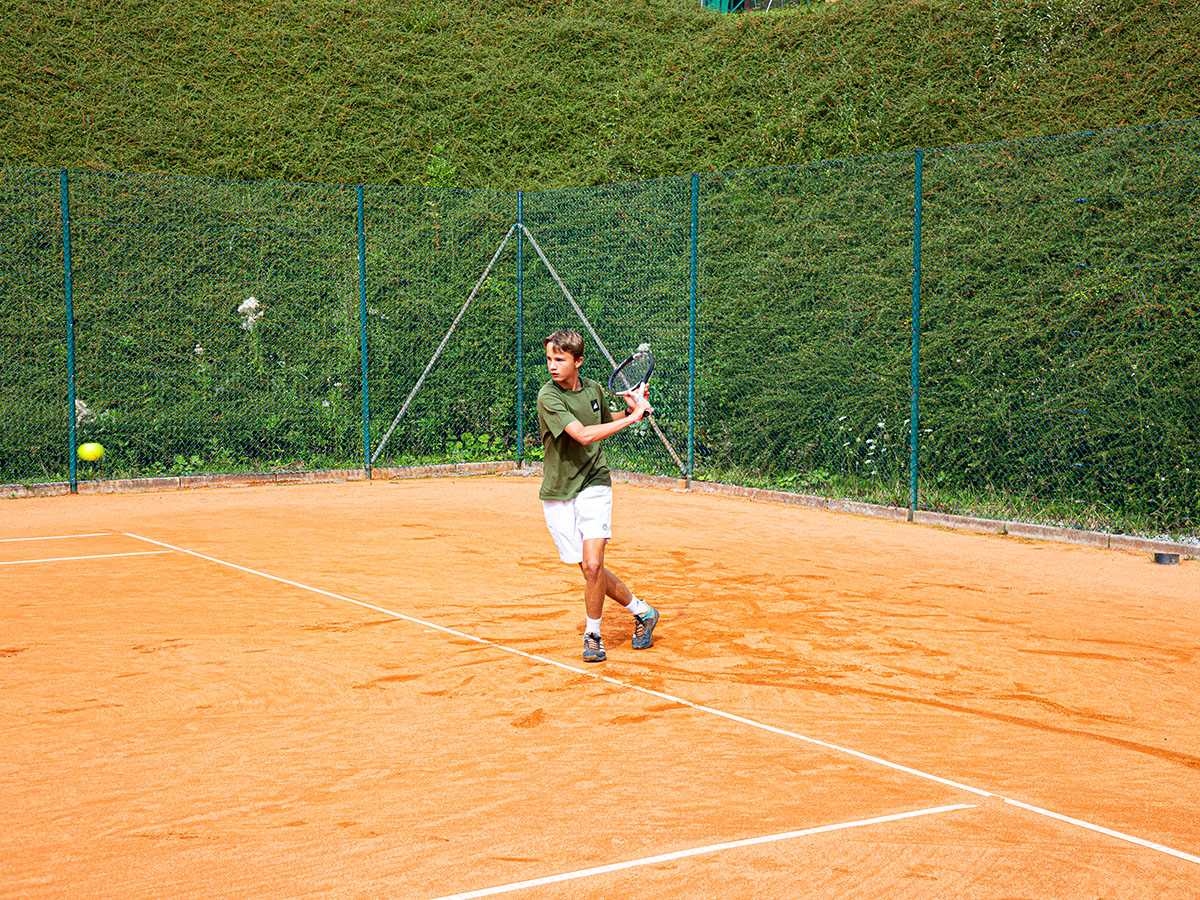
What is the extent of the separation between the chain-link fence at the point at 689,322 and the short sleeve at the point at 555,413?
18.4ft

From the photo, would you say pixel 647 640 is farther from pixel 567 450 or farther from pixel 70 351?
pixel 70 351

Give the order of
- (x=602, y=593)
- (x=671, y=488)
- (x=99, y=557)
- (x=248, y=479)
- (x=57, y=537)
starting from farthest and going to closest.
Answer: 1. (x=248, y=479)
2. (x=671, y=488)
3. (x=57, y=537)
4. (x=99, y=557)
5. (x=602, y=593)

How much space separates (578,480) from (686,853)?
2.71 meters

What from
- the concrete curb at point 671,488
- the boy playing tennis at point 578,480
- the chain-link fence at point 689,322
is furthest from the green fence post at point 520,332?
the boy playing tennis at point 578,480

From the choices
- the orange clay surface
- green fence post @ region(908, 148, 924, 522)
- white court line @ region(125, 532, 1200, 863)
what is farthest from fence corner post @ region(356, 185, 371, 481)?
green fence post @ region(908, 148, 924, 522)

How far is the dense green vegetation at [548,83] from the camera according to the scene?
13.6 metres

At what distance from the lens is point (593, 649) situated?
5617mm

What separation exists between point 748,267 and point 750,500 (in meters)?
2.62

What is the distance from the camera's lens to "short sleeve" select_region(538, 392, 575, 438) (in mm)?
5746

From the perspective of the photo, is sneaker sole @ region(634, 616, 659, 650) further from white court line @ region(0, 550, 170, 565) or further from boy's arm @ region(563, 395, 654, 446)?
white court line @ region(0, 550, 170, 565)

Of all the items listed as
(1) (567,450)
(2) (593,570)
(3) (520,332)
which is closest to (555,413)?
(1) (567,450)

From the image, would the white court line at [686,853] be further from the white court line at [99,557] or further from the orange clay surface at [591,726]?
the white court line at [99,557]

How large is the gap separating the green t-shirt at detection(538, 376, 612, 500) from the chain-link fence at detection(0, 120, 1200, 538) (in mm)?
5382

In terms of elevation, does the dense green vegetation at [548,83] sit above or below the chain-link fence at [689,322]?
above
